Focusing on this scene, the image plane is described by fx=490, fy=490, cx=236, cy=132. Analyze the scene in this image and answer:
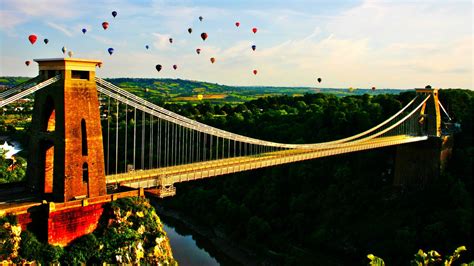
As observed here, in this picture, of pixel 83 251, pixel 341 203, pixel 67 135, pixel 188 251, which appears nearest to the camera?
pixel 83 251

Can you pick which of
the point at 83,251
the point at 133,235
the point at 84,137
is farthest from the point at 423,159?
the point at 83,251

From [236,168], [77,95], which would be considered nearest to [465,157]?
[236,168]

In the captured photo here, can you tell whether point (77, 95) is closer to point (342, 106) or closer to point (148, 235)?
point (148, 235)

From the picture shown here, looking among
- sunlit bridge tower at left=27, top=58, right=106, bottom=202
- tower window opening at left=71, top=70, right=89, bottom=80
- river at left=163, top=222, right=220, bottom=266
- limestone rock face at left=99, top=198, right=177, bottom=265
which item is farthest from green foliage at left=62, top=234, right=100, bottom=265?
river at left=163, top=222, right=220, bottom=266

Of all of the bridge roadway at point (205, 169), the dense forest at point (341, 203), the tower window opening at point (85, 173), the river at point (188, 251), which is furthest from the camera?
the river at point (188, 251)

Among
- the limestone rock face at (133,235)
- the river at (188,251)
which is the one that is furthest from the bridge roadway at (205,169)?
the river at (188,251)

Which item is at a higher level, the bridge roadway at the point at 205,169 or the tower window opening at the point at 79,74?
the tower window opening at the point at 79,74

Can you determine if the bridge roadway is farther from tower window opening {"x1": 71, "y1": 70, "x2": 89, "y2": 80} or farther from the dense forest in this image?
tower window opening {"x1": 71, "y1": 70, "x2": 89, "y2": 80}

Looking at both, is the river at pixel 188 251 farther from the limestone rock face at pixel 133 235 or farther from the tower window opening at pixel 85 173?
the tower window opening at pixel 85 173

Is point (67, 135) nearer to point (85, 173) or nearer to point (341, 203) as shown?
point (85, 173)
